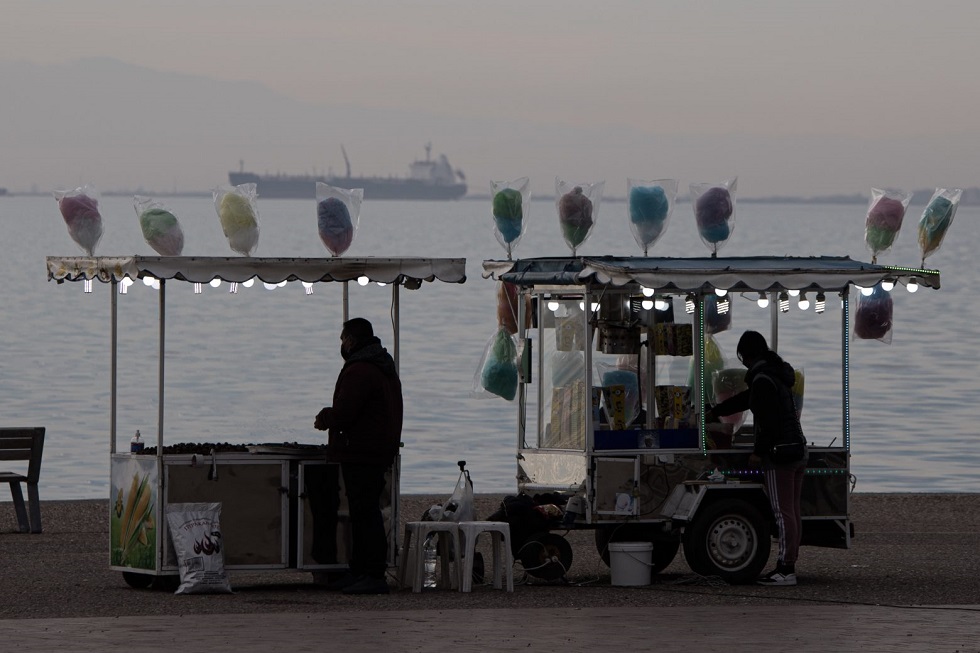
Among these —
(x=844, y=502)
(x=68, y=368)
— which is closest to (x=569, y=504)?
(x=844, y=502)

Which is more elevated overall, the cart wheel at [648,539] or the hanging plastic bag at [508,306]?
the hanging plastic bag at [508,306]

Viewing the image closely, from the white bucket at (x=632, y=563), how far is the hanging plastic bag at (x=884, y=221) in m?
2.95

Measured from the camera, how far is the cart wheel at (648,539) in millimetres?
12065

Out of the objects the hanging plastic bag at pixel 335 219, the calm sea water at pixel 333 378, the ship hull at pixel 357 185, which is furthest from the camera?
the ship hull at pixel 357 185

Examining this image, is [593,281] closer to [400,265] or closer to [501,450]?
[400,265]

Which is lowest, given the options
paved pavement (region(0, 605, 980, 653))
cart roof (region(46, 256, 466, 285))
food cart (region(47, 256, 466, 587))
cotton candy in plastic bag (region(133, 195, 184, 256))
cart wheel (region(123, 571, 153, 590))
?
paved pavement (region(0, 605, 980, 653))

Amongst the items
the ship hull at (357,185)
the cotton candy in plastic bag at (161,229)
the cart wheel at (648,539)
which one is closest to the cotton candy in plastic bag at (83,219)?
the cotton candy in plastic bag at (161,229)

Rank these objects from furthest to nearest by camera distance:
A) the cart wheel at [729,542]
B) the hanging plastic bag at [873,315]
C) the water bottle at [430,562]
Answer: the hanging plastic bag at [873,315], the cart wheel at [729,542], the water bottle at [430,562]

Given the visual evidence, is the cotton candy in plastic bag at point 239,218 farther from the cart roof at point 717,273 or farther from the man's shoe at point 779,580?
the man's shoe at point 779,580

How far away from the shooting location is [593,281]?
11.6 m

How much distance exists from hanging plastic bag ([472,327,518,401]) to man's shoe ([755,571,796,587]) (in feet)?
7.31

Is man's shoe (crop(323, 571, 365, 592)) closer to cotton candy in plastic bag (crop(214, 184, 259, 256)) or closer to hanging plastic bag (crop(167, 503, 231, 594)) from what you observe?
hanging plastic bag (crop(167, 503, 231, 594))

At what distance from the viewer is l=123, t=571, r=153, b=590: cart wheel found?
455 inches

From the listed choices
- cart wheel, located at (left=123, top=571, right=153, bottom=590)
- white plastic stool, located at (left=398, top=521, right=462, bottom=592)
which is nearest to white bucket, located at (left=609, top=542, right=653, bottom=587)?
white plastic stool, located at (left=398, top=521, right=462, bottom=592)
